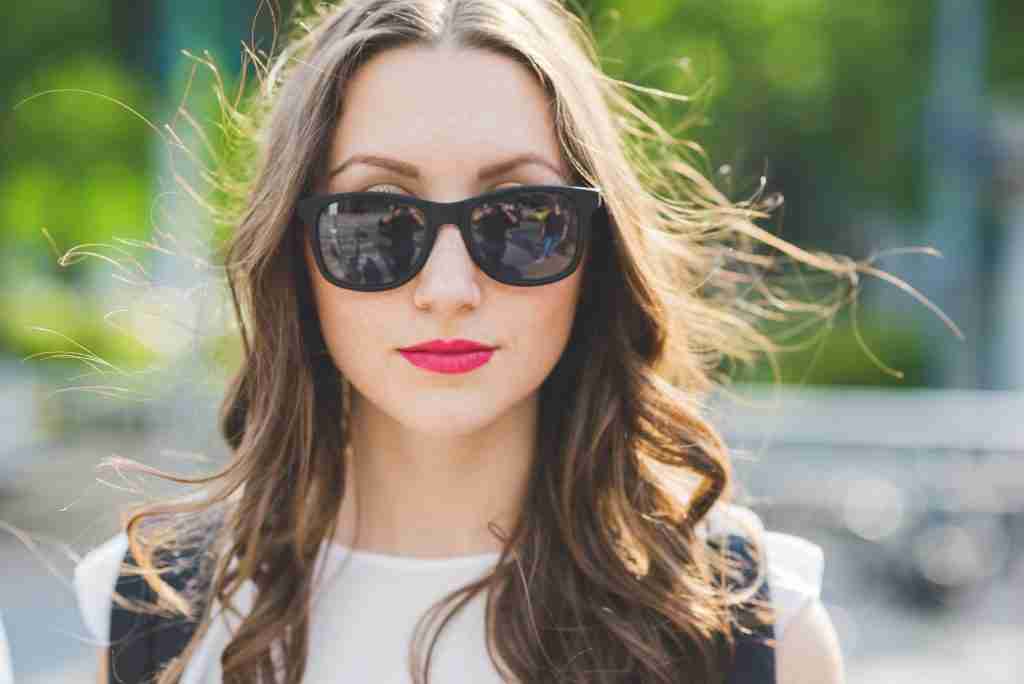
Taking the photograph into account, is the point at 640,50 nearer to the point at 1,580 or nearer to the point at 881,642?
the point at 881,642

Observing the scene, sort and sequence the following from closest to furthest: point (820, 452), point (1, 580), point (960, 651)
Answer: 1. point (960, 651)
2. point (1, 580)
3. point (820, 452)

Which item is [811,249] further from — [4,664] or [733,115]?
[4,664]

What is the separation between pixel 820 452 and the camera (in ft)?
27.4

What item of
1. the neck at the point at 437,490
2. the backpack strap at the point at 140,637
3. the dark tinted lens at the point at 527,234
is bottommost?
the backpack strap at the point at 140,637

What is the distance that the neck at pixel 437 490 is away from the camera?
78.2 inches

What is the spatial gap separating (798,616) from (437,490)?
0.62 meters

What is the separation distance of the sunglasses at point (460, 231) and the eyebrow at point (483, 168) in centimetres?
5

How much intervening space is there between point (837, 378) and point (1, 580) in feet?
25.6

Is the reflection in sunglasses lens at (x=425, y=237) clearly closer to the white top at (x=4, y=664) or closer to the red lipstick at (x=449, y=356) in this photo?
the red lipstick at (x=449, y=356)

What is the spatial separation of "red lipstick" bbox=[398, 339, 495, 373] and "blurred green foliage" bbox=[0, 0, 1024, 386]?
725cm

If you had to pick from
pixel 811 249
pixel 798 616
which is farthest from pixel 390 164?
pixel 811 249

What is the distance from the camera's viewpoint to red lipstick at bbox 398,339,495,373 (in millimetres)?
1791

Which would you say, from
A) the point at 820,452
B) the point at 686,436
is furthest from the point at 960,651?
the point at 686,436

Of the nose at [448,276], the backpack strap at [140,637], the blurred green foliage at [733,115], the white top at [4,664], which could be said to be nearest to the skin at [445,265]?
the nose at [448,276]
